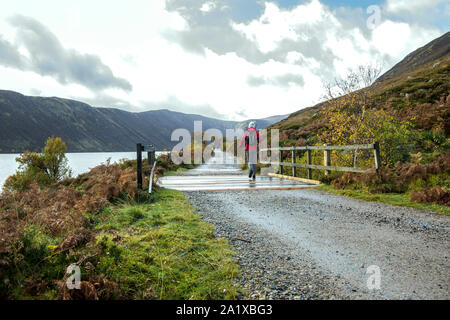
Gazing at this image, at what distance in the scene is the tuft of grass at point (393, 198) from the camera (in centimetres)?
664

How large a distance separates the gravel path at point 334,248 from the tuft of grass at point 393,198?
39cm

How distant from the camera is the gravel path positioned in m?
2.97

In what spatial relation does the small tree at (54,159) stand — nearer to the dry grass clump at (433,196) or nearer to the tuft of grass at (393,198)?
the tuft of grass at (393,198)

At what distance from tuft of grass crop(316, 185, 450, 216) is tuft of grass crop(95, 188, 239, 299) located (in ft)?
16.7

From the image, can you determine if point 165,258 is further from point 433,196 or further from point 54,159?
point 54,159

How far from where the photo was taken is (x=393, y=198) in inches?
312

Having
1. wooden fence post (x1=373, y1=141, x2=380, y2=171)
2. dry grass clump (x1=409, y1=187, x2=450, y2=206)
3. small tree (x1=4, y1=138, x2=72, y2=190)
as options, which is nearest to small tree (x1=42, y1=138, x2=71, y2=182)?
small tree (x1=4, y1=138, x2=72, y2=190)

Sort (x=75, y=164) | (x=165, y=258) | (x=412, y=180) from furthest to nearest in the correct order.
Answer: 1. (x=75, y=164)
2. (x=412, y=180)
3. (x=165, y=258)

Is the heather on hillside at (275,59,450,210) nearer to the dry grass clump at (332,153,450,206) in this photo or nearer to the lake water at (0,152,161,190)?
the dry grass clump at (332,153,450,206)

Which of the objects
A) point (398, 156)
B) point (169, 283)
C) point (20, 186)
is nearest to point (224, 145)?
point (20, 186)

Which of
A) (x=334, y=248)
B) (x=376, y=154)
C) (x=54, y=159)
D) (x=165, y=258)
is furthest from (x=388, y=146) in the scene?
(x=54, y=159)

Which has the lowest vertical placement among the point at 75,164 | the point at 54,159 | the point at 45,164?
the point at 75,164

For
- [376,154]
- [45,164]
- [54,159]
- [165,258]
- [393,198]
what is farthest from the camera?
[54,159]

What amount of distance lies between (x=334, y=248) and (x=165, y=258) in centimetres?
240
